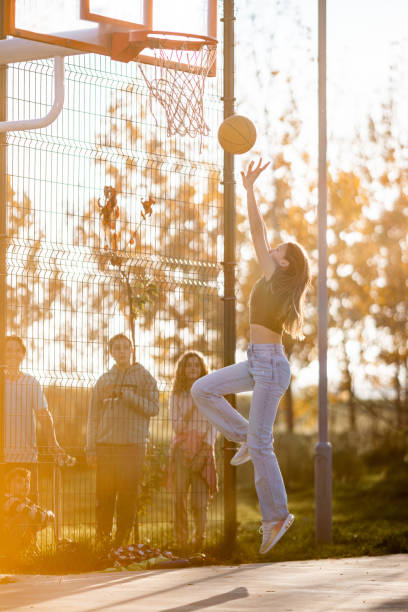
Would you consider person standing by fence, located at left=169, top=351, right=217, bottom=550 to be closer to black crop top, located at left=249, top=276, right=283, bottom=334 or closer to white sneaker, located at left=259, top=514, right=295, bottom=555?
white sneaker, located at left=259, top=514, right=295, bottom=555

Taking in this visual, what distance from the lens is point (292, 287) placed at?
8.04 m

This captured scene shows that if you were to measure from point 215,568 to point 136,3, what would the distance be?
4719 mm

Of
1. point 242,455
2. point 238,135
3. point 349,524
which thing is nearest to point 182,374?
point 242,455

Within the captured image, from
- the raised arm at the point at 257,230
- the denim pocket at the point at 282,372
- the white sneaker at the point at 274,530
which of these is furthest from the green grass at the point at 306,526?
the raised arm at the point at 257,230

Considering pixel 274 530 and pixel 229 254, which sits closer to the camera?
pixel 274 530

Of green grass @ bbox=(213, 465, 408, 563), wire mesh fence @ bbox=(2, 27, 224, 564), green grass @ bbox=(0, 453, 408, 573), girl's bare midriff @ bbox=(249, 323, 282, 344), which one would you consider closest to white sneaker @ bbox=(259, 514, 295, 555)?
girl's bare midriff @ bbox=(249, 323, 282, 344)

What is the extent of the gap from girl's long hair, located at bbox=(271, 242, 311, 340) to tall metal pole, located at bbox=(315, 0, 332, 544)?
4.05 meters

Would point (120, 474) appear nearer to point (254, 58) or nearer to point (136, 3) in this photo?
point (136, 3)

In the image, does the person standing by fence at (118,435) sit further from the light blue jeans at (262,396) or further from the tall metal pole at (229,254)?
the light blue jeans at (262,396)

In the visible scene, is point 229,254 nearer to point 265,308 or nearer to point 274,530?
point 265,308

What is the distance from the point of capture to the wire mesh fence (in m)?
9.90

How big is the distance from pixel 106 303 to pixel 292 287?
277cm

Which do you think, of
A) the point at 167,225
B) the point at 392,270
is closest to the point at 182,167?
the point at 167,225

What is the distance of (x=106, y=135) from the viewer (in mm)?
10445
